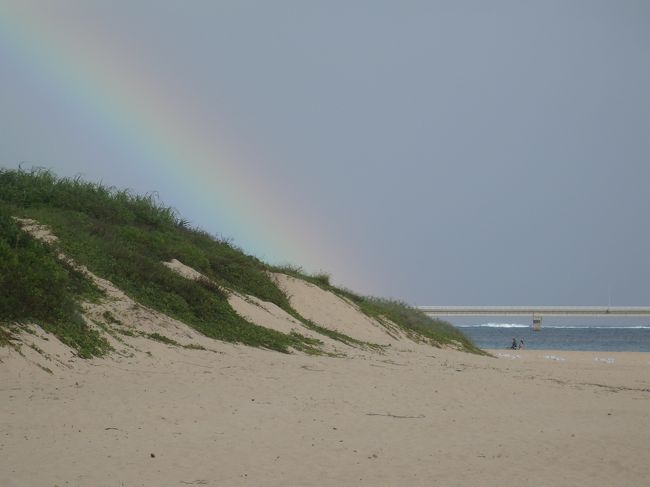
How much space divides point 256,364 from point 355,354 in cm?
674

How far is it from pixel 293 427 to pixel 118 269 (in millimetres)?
13357

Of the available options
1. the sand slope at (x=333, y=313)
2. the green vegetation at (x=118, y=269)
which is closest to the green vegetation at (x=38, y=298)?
the green vegetation at (x=118, y=269)

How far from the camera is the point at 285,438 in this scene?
1134 centimetres

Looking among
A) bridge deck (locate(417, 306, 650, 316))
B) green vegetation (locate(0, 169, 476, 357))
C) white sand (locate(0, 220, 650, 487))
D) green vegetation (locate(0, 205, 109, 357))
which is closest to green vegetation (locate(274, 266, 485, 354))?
green vegetation (locate(0, 169, 476, 357))

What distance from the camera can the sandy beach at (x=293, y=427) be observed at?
935 cm

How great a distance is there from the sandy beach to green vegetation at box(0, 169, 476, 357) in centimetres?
212

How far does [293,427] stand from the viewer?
12.1 metres

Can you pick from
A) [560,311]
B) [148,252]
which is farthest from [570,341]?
[148,252]

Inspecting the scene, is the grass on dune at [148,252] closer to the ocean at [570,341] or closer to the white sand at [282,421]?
the white sand at [282,421]

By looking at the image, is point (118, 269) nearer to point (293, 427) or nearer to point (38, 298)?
point (38, 298)

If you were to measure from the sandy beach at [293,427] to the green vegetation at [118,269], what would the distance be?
6.96ft

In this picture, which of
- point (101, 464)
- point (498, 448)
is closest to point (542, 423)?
point (498, 448)

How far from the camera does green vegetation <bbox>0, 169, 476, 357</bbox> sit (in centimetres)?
1683

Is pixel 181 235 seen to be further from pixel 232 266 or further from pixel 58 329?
pixel 58 329
